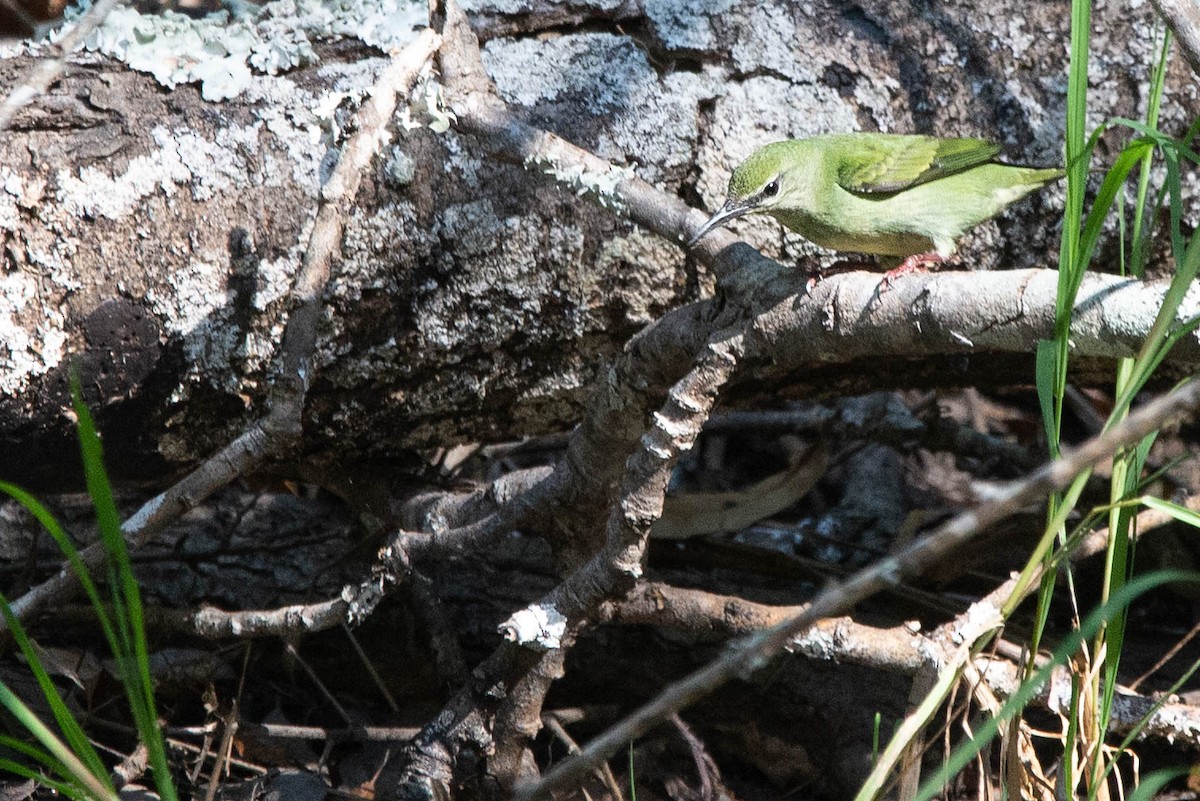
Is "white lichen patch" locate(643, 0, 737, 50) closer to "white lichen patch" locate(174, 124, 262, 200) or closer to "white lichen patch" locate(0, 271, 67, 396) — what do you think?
"white lichen patch" locate(174, 124, 262, 200)

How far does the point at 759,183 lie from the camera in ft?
8.73

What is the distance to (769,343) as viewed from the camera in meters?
2.27

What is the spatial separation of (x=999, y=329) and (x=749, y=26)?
131 centimetres

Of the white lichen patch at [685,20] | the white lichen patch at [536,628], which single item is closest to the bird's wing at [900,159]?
the white lichen patch at [685,20]

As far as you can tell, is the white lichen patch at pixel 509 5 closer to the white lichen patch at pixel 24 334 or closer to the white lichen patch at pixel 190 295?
the white lichen patch at pixel 190 295

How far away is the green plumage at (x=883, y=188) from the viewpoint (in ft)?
8.96

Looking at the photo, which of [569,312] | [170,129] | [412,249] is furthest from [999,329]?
[170,129]

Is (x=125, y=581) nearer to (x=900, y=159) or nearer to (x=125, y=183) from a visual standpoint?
(x=125, y=183)

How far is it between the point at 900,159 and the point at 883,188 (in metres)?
0.10

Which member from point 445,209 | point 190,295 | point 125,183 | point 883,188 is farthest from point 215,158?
point 883,188

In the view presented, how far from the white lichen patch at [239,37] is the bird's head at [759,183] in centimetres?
95

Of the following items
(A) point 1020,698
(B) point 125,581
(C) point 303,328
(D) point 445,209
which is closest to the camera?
(A) point 1020,698

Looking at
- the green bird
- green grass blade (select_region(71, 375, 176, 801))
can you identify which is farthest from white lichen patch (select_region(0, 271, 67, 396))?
the green bird

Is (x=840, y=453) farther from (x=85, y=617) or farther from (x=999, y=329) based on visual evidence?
(x=85, y=617)
